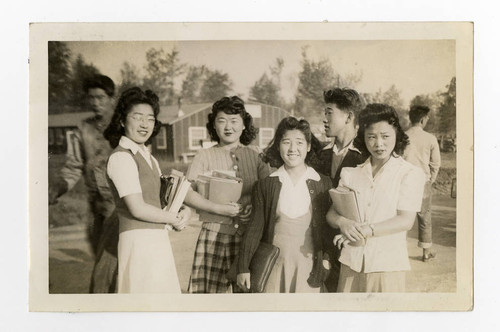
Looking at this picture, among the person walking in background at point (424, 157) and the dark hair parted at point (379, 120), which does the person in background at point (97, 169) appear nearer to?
the dark hair parted at point (379, 120)

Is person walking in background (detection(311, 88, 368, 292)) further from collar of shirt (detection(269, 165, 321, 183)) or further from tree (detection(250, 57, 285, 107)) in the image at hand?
tree (detection(250, 57, 285, 107))

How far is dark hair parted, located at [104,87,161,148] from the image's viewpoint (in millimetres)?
1872

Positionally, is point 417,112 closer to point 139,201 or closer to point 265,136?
point 265,136

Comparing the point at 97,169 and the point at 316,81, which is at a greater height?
the point at 316,81

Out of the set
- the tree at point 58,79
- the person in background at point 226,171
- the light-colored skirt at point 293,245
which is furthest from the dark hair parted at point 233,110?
the tree at point 58,79

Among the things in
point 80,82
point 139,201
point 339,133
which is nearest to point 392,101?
point 339,133

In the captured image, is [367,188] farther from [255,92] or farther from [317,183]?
[255,92]

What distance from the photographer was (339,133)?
1.88 m

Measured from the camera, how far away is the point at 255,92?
188cm

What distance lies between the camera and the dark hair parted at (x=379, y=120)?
188cm

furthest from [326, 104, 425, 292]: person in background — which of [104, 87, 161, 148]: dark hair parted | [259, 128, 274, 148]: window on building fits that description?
[104, 87, 161, 148]: dark hair parted

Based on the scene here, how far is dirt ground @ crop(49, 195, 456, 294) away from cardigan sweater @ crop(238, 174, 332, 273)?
0.47 ft

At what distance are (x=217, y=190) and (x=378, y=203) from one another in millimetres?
437
